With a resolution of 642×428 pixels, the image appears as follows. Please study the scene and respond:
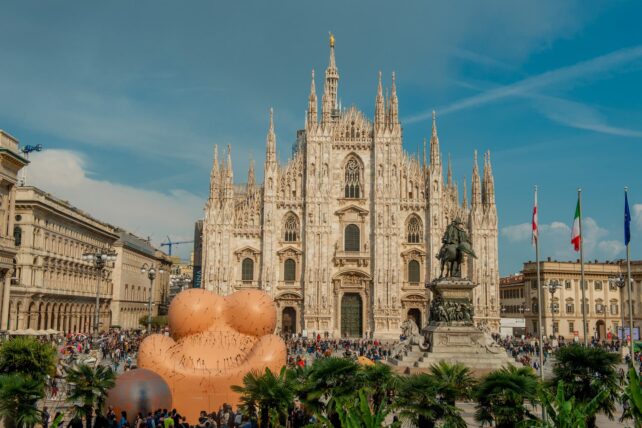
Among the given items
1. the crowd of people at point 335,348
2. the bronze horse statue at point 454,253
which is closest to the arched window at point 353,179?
the crowd of people at point 335,348

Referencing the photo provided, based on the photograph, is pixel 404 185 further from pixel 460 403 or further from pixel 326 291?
pixel 460 403

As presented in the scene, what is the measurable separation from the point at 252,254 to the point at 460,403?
34050 millimetres

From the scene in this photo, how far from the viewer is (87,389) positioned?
13.8 metres

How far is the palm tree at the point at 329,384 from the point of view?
13.4m

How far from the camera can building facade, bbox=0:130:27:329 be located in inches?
1521

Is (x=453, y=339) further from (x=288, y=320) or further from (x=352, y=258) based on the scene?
(x=288, y=320)

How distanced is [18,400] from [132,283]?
64.8m

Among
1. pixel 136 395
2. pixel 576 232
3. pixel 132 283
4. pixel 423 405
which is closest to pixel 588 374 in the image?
pixel 423 405

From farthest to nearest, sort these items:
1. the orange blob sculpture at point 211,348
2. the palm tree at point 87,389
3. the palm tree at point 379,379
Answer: the orange blob sculpture at point 211,348, the palm tree at point 379,379, the palm tree at point 87,389

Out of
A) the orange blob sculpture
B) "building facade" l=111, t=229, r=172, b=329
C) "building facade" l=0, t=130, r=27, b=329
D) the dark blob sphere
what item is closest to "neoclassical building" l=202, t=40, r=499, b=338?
"building facade" l=111, t=229, r=172, b=329

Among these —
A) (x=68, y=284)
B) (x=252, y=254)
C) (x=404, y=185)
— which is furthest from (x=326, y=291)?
(x=68, y=284)

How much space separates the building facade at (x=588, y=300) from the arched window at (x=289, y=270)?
26780 mm

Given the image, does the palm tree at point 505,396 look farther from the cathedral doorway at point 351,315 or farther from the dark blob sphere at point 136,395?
the cathedral doorway at point 351,315

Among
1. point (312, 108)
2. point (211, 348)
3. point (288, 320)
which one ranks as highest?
point (312, 108)
